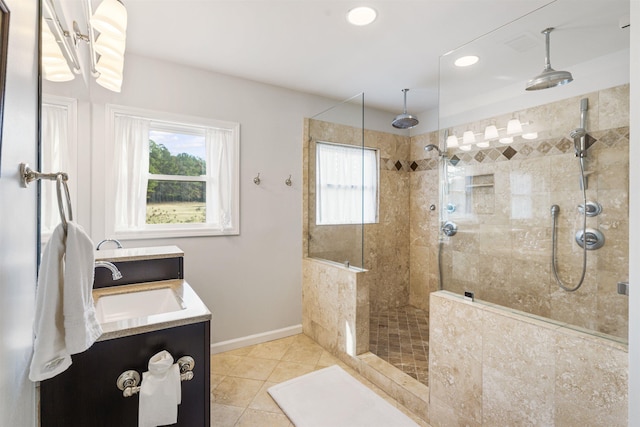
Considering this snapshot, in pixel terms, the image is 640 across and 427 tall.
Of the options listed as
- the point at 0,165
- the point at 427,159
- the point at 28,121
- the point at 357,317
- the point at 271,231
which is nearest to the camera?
the point at 0,165

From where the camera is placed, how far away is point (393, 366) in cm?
233

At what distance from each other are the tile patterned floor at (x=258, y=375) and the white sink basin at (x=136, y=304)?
0.81 m

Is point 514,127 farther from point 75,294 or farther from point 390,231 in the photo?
point 75,294

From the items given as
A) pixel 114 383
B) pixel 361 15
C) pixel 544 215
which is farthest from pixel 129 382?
pixel 544 215

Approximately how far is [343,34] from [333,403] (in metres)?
2.51

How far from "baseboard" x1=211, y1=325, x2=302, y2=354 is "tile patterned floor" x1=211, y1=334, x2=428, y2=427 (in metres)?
0.04

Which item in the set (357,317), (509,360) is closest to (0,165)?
(509,360)

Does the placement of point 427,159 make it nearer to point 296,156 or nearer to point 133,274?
point 296,156

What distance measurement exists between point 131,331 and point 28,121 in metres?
0.78

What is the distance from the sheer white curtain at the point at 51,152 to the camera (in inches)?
40.5

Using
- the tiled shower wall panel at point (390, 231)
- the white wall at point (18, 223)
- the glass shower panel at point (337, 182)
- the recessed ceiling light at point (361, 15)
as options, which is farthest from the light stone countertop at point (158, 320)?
the tiled shower wall panel at point (390, 231)

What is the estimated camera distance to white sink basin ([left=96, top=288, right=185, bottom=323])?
159 centimetres

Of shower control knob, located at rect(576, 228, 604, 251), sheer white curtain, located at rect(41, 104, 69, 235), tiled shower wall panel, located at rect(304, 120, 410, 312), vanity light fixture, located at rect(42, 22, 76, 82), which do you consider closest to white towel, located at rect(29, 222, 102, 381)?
sheer white curtain, located at rect(41, 104, 69, 235)

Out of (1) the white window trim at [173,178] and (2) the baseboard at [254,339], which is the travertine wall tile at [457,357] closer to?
(2) the baseboard at [254,339]
